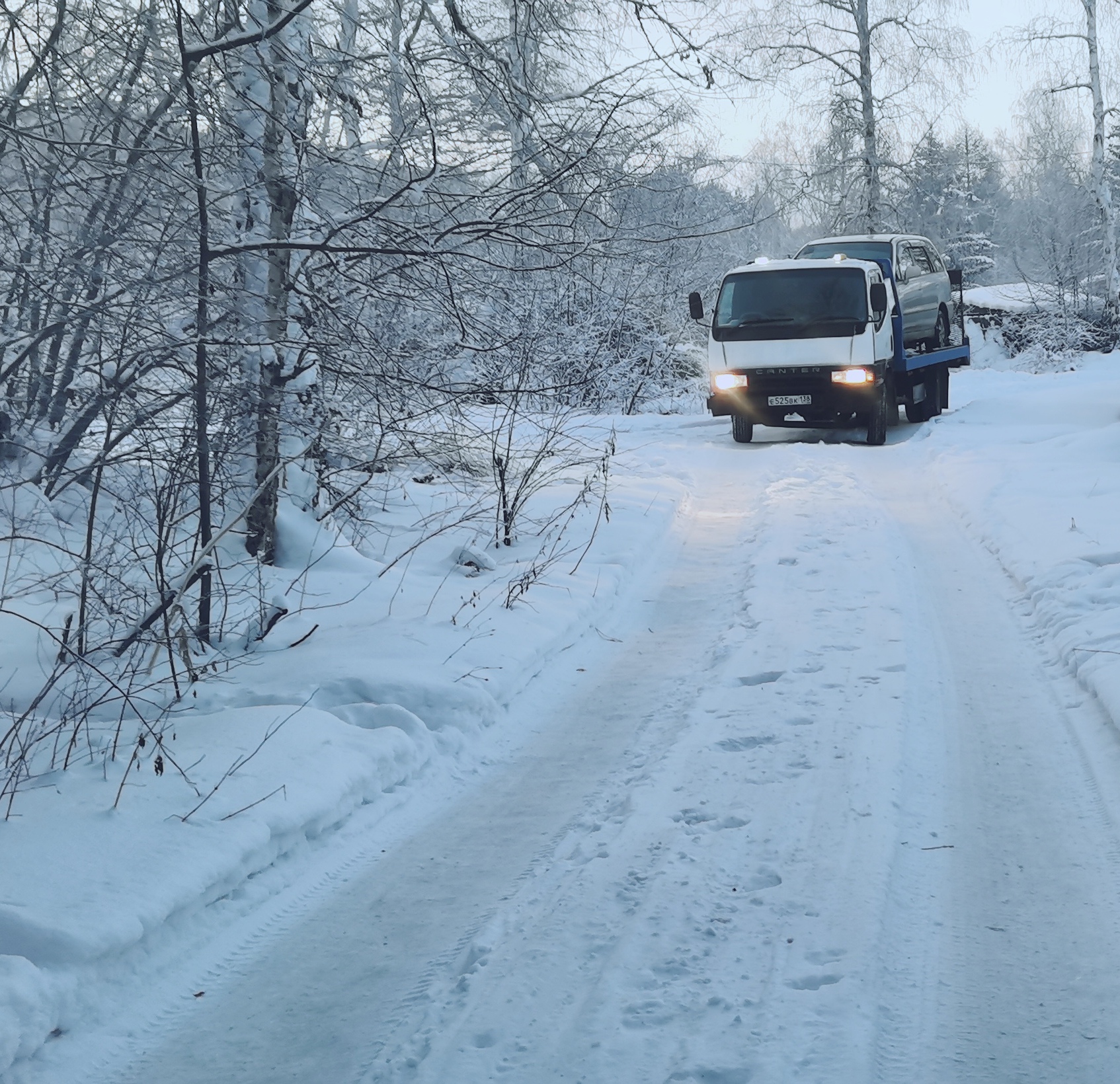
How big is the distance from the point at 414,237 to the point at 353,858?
266 cm

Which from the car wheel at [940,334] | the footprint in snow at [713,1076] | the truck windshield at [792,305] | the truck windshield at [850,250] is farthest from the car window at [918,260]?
the footprint in snow at [713,1076]

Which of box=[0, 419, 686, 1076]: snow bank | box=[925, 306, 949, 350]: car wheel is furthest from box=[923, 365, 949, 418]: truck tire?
box=[0, 419, 686, 1076]: snow bank

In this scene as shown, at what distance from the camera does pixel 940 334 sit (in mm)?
16844

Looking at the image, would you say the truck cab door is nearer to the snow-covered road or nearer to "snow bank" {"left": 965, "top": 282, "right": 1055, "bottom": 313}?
the snow-covered road

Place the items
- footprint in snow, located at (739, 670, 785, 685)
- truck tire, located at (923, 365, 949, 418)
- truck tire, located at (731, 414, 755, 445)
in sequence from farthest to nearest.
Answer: truck tire, located at (923, 365, 949, 418), truck tire, located at (731, 414, 755, 445), footprint in snow, located at (739, 670, 785, 685)

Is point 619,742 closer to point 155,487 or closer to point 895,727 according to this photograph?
point 895,727

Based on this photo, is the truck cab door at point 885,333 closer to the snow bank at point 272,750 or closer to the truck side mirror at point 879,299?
the truck side mirror at point 879,299

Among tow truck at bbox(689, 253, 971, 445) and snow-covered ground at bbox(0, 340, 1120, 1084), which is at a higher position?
tow truck at bbox(689, 253, 971, 445)

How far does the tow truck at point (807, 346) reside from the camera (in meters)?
13.6

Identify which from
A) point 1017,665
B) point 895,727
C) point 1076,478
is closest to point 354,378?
point 895,727

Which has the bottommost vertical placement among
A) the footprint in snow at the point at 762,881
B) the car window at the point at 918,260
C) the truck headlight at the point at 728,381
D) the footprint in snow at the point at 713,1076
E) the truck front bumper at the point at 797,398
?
the footprint in snow at the point at 713,1076

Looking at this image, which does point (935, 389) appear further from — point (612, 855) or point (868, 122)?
point (612, 855)

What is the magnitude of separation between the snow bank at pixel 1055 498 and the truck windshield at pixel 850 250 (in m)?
2.49

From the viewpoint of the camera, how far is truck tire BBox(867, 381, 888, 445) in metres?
13.7
